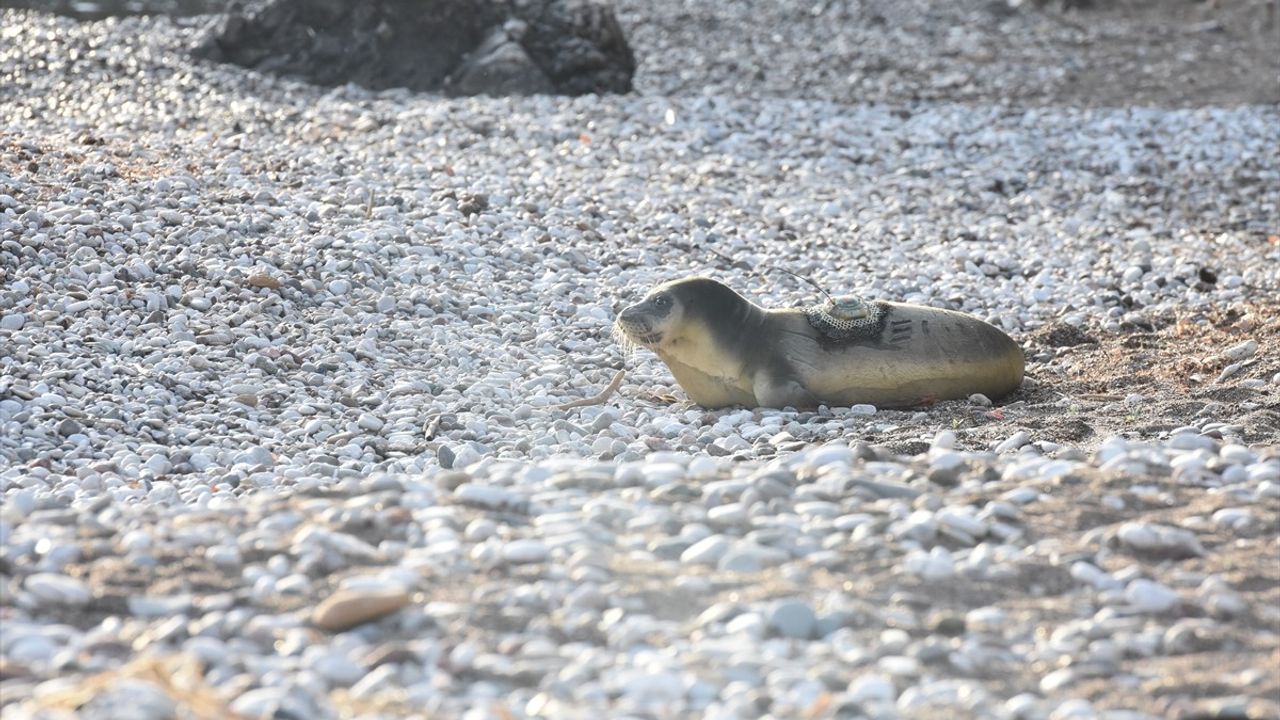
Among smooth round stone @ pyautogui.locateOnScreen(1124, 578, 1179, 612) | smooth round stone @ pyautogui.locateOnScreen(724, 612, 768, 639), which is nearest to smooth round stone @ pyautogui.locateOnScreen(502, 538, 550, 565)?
smooth round stone @ pyautogui.locateOnScreen(724, 612, 768, 639)

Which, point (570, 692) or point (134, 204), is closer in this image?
point (570, 692)

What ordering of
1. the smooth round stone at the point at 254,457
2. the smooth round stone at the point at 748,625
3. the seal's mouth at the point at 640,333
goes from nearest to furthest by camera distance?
the smooth round stone at the point at 748,625 → the smooth round stone at the point at 254,457 → the seal's mouth at the point at 640,333

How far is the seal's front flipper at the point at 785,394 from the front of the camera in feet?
21.6

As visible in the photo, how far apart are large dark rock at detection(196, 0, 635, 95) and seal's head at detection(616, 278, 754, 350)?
745 cm

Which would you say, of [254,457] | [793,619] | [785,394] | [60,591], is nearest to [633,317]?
[785,394]

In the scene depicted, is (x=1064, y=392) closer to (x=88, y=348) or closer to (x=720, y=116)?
(x=88, y=348)

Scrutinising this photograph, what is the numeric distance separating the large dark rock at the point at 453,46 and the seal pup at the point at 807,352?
295 inches

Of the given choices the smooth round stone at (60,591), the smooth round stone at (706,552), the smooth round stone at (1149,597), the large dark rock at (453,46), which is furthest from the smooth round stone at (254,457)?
the large dark rock at (453,46)

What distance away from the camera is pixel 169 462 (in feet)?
18.9

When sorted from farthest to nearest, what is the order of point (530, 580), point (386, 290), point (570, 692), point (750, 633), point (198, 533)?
1. point (386, 290)
2. point (198, 533)
3. point (530, 580)
4. point (750, 633)
5. point (570, 692)

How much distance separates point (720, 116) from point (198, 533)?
967 centimetres

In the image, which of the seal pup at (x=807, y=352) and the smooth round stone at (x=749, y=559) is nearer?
the smooth round stone at (x=749, y=559)

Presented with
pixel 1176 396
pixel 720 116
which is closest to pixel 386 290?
pixel 1176 396

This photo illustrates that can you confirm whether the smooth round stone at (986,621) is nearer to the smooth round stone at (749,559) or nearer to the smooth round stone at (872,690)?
the smooth round stone at (872,690)
